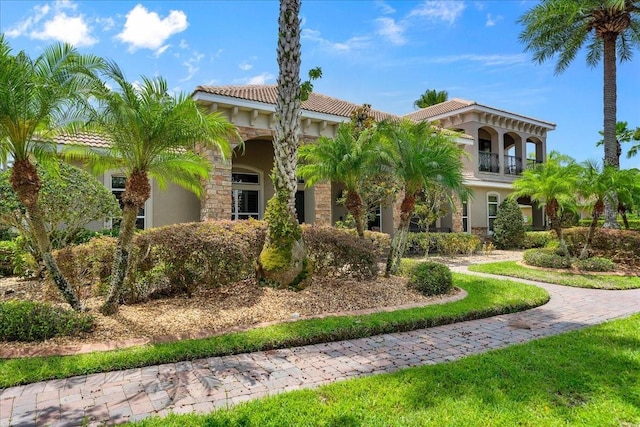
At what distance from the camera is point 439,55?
13422mm

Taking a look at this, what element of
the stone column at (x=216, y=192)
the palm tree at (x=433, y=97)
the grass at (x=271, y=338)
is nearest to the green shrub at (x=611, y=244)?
the grass at (x=271, y=338)

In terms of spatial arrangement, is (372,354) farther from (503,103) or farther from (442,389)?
(503,103)

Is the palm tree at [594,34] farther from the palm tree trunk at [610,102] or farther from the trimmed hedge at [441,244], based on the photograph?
the trimmed hedge at [441,244]

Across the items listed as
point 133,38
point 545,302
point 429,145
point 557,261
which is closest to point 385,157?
point 429,145

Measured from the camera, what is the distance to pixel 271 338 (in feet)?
18.0

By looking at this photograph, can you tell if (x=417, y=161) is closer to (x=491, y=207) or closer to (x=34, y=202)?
(x=34, y=202)

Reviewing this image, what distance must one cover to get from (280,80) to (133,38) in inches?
169

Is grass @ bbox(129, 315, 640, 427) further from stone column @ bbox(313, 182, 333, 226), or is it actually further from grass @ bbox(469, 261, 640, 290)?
stone column @ bbox(313, 182, 333, 226)

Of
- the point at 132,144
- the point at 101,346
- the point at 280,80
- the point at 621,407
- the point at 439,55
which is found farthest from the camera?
the point at 439,55

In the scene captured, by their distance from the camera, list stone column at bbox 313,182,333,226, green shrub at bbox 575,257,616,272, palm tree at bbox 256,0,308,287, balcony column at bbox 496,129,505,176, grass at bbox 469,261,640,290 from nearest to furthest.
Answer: palm tree at bbox 256,0,308,287, grass at bbox 469,261,640,290, green shrub at bbox 575,257,616,272, stone column at bbox 313,182,333,226, balcony column at bbox 496,129,505,176

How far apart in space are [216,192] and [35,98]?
350 inches

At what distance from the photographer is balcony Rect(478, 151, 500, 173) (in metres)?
26.4

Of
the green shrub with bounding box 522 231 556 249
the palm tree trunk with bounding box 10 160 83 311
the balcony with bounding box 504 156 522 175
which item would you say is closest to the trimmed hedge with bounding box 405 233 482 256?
the green shrub with bounding box 522 231 556 249

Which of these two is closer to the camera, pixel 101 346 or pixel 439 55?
pixel 101 346
